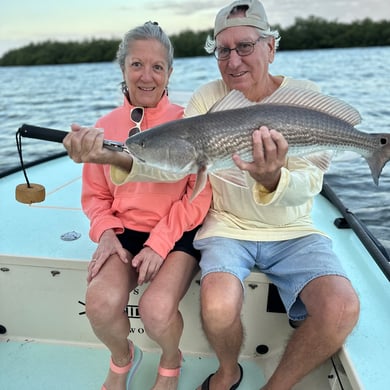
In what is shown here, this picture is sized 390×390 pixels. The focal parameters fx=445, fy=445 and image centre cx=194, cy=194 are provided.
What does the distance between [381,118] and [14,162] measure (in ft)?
28.4

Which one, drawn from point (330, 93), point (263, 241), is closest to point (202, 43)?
point (330, 93)

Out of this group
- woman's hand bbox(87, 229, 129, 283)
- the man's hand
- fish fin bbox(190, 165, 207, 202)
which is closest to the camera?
the man's hand

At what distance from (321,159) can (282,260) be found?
1.86ft

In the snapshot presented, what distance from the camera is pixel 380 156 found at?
2.16 meters

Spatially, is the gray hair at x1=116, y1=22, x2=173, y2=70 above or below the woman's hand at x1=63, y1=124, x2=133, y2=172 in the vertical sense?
above

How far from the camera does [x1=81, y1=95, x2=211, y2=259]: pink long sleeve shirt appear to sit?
2420 mm

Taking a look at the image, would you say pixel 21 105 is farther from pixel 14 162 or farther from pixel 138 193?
pixel 138 193

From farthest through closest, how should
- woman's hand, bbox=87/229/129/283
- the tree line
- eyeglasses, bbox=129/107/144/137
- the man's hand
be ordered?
the tree line
eyeglasses, bbox=129/107/144/137
woman's hand, bbox=87/229/129/283
the man's hand

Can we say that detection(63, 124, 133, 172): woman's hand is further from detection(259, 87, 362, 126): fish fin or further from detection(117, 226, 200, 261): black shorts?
detection(259, 87, 362, 126): fish fin

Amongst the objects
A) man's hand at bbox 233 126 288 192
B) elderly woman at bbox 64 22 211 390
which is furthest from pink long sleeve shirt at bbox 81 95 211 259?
man's hand at bbox 233 126 288 192

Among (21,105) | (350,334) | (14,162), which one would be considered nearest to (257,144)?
(350,334)

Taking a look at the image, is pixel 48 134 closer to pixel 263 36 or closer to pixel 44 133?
pixel 44 133

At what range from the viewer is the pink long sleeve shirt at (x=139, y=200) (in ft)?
7.94

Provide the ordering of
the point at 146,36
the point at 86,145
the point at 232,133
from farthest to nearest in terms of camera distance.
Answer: the point at 146,36, the point at 86,145, the point at 232,133
